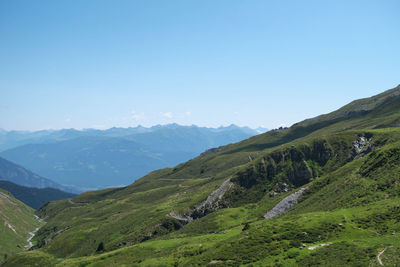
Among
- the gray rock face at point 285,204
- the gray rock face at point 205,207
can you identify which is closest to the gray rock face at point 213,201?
the gray rock face at point 205,207

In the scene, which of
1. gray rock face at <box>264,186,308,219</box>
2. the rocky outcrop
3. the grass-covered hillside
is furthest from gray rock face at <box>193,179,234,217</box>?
the rocky outcrop

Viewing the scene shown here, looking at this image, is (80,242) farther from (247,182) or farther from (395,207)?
(395,207)

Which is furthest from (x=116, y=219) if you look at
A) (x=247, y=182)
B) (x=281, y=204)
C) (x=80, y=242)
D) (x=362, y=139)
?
(x=362, y=139)

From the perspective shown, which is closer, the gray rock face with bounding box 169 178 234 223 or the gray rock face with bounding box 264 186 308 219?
the gray rock face with bounding box 264 186 308 219

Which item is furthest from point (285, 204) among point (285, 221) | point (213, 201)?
point (213, 201)

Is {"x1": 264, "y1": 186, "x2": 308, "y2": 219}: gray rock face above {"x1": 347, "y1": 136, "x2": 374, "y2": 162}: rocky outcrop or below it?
below

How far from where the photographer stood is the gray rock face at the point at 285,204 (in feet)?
356

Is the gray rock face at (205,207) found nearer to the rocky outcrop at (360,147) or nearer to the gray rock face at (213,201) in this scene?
the gray rock face at (213,201)

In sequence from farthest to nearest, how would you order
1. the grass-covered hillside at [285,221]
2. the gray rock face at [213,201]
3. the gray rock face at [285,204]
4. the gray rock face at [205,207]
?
the gray rock face at [213,201] < the gray rock face at [205,207] < the gray rock face at [285,204] < the grass-covered hillside at [285,221]

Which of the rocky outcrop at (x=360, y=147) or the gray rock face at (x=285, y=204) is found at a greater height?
the rocky outcrop at (x=360, y=147)

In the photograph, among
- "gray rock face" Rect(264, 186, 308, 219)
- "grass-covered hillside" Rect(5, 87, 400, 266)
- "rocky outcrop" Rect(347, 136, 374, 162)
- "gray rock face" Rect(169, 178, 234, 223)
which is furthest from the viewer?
"gray rock face" Rect(169, 178, 234, 223)

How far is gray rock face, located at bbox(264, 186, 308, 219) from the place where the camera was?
356ft

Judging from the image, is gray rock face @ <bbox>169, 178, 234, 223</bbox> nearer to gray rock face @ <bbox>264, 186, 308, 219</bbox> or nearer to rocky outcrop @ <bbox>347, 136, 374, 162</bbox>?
gray rock face @ <bbox>264, 186, 308, 219</bbox>

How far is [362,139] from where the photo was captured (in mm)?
151125
